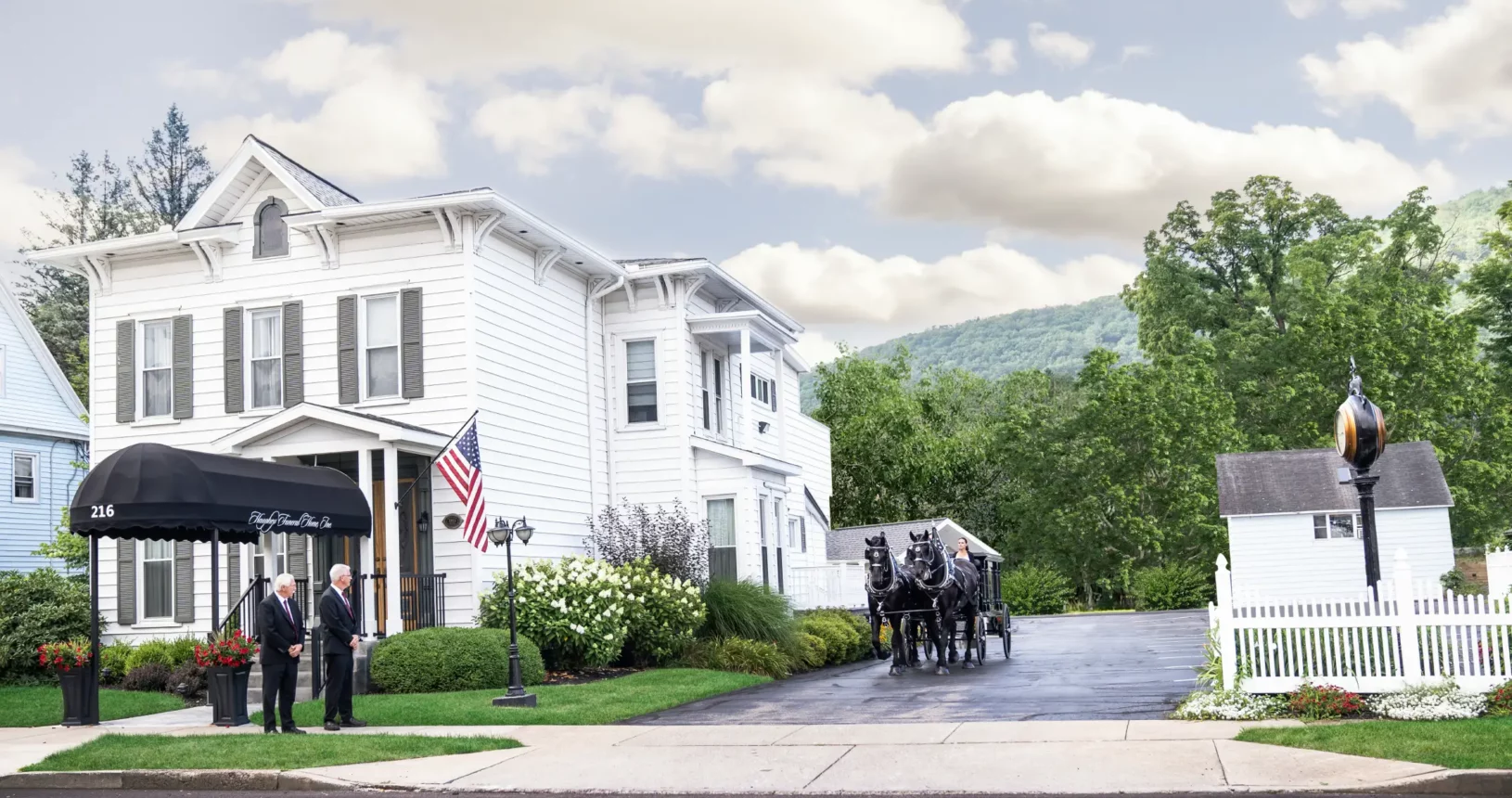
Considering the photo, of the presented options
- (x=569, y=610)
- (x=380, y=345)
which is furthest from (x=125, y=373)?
(x=569, y=610)

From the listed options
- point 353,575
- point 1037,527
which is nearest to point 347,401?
point 353,575

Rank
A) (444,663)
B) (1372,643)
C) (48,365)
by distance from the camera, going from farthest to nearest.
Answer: (48,365)
(444,663)
(1372,643)

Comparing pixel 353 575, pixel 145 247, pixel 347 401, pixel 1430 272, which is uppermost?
pixel 1430 272

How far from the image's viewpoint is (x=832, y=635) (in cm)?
2783

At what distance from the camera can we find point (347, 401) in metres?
25.2

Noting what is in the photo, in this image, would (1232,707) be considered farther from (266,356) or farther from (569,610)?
(266,356)

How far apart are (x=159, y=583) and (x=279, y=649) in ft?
38.0

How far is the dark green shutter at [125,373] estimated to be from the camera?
1053 inches

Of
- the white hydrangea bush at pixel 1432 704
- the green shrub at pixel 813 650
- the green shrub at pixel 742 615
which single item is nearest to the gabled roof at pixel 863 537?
the green shrub at pixel 813 650

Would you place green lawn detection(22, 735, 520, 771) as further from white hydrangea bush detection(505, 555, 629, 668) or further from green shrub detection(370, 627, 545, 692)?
white hydrangea bush detection(505, 555, 629, 668)

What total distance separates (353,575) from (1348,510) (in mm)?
30313

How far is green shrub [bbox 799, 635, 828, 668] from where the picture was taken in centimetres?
2614

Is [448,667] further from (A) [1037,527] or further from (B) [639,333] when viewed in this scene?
(A) [1037,527]

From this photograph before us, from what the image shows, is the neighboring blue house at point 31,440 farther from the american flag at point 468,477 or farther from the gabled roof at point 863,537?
the gabled roof at point 863,537
